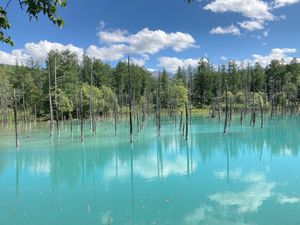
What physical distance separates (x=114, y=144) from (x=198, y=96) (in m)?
63.6

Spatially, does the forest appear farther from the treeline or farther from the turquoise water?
the turquoise water

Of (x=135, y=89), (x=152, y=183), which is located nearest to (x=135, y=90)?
(x=135, y=89)

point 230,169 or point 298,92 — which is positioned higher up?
point 298,92

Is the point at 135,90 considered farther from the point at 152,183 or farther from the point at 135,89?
the point at 152,183

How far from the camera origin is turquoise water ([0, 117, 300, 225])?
1345cm

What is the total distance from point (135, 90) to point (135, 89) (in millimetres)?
306

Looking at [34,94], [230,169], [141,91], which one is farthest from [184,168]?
[141,91]

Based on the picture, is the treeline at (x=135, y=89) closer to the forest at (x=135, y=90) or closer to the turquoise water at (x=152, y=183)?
the forest at (x=135, y=90)

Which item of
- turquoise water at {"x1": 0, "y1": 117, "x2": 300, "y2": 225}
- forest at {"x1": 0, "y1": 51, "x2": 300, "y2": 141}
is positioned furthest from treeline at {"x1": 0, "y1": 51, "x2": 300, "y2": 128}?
turquoise water at {"x1": 0, "y1": 117, "x2": 300, "y2": 225}

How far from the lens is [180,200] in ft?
50.5

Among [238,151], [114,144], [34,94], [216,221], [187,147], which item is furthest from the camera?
[34,94]

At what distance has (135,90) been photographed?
9606 cm

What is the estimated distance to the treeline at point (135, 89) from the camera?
66.5 meters

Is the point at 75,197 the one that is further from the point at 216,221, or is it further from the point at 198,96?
the point at 198,96
